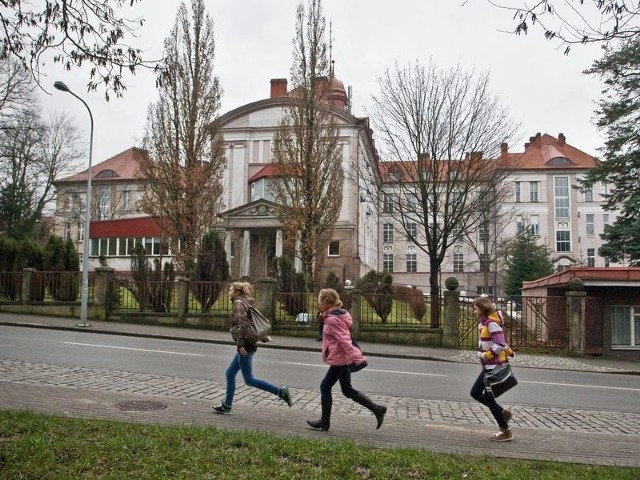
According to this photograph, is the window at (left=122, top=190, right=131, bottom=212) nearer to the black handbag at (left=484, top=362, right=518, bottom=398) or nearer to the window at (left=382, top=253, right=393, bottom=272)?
the window at (left=382, top=253, right=393, bottom=272)

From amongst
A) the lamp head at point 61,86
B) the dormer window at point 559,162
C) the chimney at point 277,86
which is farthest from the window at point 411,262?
the lamp head at point 61,86

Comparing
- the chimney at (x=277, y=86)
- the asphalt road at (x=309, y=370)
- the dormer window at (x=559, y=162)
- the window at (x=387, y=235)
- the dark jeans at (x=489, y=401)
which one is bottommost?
the asphalt road at (x=309, y=370)

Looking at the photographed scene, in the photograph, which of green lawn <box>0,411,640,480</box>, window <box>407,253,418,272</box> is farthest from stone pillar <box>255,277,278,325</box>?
window <box>407,253,418,272</box>

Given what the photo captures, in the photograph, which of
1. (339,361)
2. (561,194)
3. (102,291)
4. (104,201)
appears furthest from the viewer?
(561,194)

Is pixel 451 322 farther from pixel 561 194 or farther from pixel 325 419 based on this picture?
pixel 561 194

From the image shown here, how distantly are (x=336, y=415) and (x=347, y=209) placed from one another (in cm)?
4235

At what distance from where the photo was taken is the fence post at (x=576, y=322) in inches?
794

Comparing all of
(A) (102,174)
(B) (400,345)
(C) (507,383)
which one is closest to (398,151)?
(B) (400,345)

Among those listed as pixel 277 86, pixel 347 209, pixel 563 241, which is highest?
pixel 277 86

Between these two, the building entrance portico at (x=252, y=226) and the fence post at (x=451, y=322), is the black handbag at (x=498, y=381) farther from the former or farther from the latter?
the building entrance portico at (x=252, y=226)

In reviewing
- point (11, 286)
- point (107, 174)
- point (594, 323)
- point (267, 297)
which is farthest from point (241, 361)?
point (107, 174)

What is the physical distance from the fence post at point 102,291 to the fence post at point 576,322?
1674 centimetres

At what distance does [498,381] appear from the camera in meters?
7.20

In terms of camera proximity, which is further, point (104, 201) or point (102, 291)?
point (104, 201)
